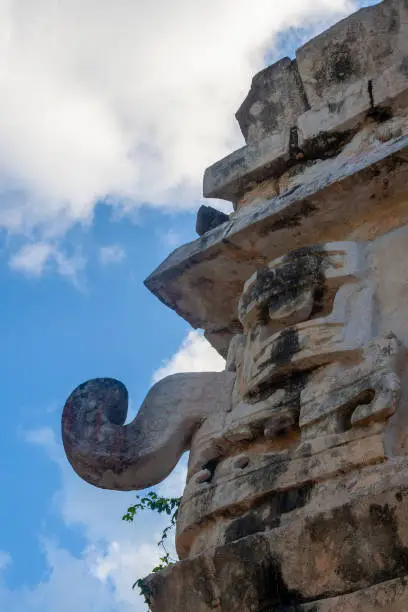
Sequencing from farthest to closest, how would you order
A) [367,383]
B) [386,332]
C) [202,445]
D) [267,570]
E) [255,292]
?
[255,292], [202,445], [386,332], [367,383], [267,570]

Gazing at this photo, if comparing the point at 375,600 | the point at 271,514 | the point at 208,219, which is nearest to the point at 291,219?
the point at 208,219

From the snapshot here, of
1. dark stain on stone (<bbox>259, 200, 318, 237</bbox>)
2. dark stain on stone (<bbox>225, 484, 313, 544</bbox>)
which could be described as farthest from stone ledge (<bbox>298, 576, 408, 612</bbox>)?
dark stain on stone (<bbox>259, 200, 318, 237</bbox>)

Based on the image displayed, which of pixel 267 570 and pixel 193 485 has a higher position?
pixel 193 485

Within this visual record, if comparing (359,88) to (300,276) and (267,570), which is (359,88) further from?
(267,570)

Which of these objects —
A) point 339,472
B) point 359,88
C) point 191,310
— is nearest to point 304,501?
point 339,472

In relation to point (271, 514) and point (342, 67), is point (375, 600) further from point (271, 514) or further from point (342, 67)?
point (342, 67)

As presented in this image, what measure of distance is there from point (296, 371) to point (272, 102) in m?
1.96

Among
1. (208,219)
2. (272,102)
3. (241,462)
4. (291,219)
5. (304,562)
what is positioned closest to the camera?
(304,562)

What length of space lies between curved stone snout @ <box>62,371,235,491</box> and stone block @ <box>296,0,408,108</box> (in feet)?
5.70

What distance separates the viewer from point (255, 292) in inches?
151

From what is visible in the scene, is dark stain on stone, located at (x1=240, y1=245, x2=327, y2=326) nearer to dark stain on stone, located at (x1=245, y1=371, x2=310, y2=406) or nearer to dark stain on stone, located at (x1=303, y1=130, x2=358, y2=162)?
dark stain on stone, located at (x1=245, y1=371, x2=310, y2=406)

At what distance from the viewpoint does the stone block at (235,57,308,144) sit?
14.9ft

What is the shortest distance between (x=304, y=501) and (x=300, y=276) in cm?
120

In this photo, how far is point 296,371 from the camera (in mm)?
3361
